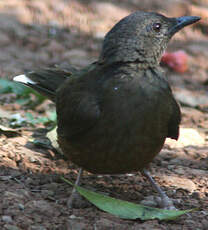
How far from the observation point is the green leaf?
13.0 ft

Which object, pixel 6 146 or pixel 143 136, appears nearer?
pixel 143 136

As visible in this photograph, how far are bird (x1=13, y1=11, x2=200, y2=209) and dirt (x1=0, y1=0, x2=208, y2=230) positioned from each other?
13.4 inches

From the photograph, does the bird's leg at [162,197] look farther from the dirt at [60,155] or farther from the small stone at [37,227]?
the small stone at [37,227]

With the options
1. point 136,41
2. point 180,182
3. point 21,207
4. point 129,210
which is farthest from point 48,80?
point 129,210

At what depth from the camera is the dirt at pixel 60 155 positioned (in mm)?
3971

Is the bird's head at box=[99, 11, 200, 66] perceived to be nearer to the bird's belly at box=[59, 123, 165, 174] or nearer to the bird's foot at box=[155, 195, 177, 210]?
the bird's belly at box=[59, 123, 165, 174]

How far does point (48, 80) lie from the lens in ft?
18.0

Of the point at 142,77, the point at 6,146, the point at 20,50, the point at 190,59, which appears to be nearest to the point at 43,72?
the point at 6,146

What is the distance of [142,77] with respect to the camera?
417 cm

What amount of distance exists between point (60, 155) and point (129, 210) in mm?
1515

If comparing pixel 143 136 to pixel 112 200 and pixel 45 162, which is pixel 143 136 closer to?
pixel 112 200

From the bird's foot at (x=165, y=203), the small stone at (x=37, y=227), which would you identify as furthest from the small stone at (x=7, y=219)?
the bird's foot at (x=165, y=203)

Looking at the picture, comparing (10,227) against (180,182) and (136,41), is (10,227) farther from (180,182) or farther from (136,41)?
(180,182)

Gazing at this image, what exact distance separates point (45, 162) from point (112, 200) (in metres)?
1.18
